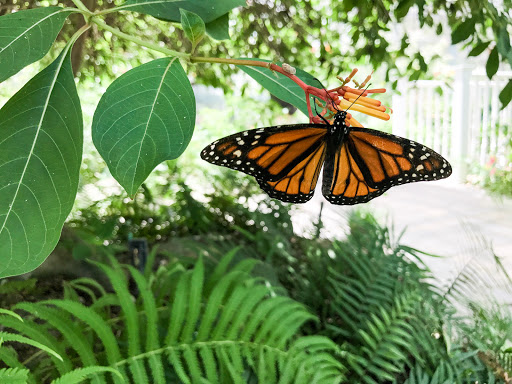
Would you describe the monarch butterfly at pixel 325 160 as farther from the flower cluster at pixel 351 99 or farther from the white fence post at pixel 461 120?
the white fence post at pixel 461 120

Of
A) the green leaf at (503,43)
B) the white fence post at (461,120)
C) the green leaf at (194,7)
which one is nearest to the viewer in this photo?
the green leaf at (194,7)

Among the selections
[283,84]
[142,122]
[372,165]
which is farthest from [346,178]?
[142,122]

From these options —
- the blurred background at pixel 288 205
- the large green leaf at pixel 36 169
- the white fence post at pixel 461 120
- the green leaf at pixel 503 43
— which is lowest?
the large green leaf at pixel 36 169

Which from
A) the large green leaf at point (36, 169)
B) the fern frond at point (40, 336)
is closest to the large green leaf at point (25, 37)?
the large green leaf at point (36, 169)

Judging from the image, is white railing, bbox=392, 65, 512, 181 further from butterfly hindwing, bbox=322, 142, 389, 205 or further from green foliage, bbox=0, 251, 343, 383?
butterfly hindwing, bbox=322, 142, 389, 205

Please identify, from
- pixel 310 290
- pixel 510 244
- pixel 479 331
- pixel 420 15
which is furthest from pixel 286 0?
pixel 510 244

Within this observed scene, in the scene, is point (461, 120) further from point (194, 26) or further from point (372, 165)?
point (194, 26)

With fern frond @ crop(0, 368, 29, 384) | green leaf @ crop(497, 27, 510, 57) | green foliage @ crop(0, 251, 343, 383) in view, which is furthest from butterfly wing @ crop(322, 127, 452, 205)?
green foliage @ crop(0, 251, 343, 383)
